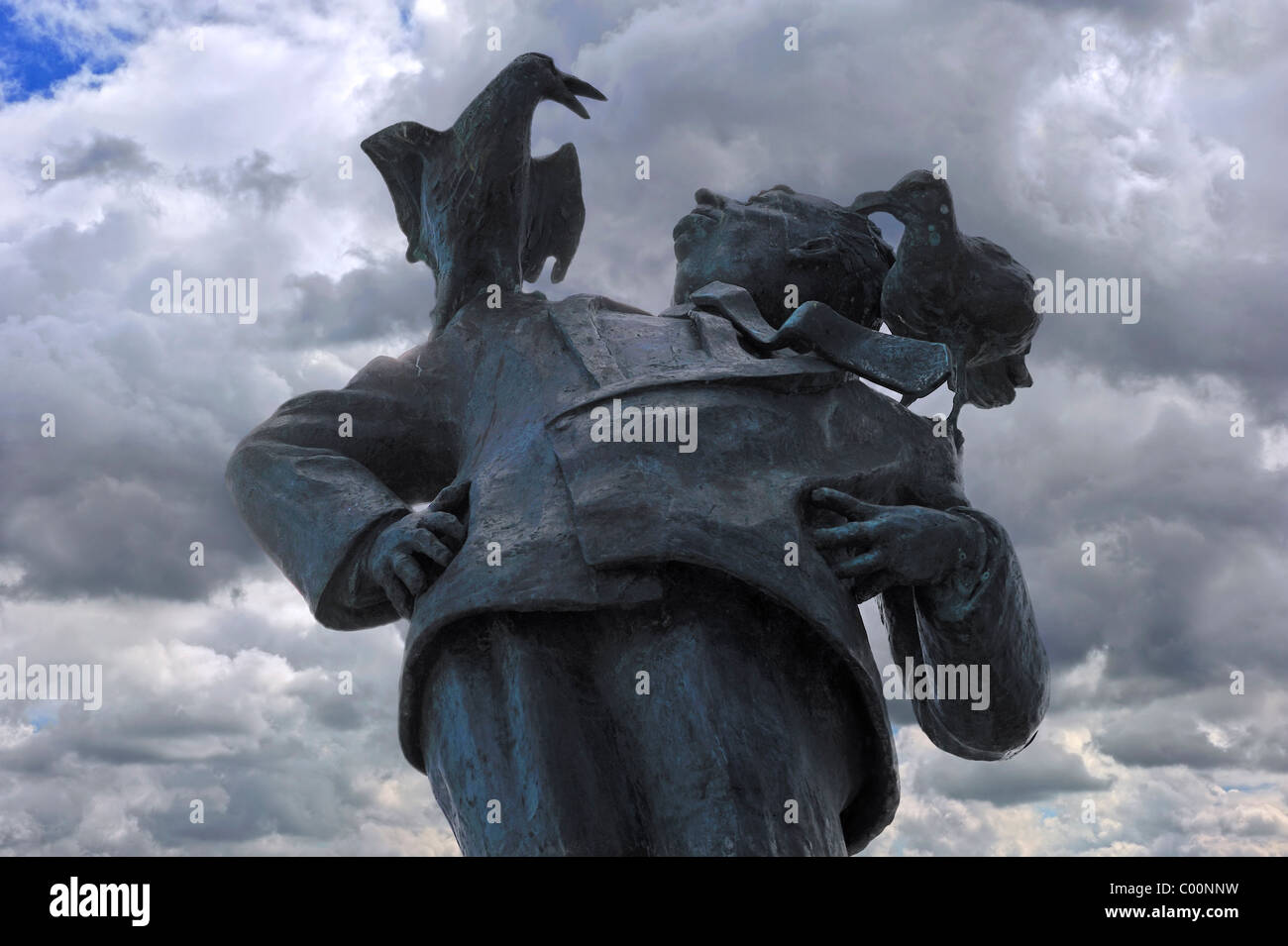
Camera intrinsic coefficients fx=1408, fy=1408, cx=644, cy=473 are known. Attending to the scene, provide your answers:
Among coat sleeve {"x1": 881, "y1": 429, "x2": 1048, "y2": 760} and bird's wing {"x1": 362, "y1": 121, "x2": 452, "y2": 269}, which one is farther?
bird's wing {"x1": 362, "y1": 121, "x2": 452, "y2": 269}

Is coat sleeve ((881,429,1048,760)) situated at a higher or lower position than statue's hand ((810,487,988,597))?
lower

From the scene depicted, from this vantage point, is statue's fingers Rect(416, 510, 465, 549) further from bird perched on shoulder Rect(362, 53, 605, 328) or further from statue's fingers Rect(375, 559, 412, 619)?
bird perched on shoulder Rect(362, 53, 605, 328)

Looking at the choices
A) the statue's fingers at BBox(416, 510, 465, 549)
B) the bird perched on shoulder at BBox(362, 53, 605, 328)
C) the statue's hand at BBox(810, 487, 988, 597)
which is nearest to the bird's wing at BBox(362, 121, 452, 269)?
the bird perched on shoulder at BBox(362, 53, 605, 328)

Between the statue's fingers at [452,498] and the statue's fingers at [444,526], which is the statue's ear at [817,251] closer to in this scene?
the statue's fingers at [452,498]

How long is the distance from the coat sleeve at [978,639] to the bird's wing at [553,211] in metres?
1.88

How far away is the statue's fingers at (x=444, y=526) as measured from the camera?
4.23m

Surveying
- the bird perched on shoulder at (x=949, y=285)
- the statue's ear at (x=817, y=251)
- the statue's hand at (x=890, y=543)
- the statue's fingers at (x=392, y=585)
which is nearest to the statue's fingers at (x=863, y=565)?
the statue's hand at (x=890, y=543)

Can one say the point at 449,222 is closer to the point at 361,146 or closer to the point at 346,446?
the point at 361,146

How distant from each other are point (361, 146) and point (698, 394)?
1867mm

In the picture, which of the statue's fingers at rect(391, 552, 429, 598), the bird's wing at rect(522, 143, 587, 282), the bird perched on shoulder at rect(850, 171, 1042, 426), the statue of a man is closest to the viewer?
the statue of a man

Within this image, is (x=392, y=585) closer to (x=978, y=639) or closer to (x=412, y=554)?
(x=412, y=554)

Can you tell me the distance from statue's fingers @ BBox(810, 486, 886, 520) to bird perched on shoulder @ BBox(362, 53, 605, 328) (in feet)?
5.36

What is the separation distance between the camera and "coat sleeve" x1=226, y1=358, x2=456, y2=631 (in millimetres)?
4430
